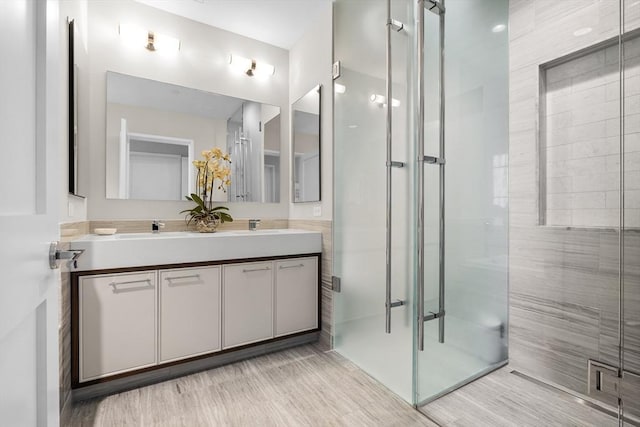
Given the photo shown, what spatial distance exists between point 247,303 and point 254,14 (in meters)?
2.16

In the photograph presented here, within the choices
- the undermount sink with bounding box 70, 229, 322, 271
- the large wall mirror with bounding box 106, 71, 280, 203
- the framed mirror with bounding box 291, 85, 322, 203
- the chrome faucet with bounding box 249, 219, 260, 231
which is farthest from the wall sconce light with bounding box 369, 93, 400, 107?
the chrome faucet with bounding box 249, 219, 260, 231

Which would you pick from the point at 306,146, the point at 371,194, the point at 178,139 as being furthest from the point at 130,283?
the point at 306,146

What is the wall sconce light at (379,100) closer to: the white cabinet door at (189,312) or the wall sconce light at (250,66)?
the wall sconce light at (250,66)

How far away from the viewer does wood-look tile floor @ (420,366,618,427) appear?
1.46m

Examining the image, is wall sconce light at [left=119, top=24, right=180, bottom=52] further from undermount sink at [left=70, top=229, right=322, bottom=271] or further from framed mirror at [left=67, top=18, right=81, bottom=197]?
undermount sink at [left=70, top=229, right=322, bottom=271]

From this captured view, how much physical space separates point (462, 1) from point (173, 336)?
2492 mm

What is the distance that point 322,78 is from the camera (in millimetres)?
2471

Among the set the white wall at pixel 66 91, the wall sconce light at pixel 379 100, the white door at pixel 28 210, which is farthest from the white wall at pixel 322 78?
the white door at pixel 28 210

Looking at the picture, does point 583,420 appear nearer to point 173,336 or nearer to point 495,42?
point 495,42

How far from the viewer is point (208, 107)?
261 centimetres

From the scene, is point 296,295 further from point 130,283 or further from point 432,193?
point 432,193

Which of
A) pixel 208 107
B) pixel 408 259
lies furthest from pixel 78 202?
pixel 408 259

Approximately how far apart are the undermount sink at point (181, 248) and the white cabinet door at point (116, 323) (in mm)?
87

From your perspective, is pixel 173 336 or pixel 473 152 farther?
pixel 173 336
